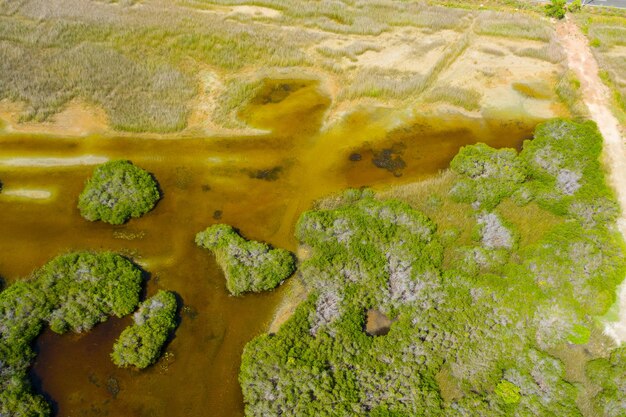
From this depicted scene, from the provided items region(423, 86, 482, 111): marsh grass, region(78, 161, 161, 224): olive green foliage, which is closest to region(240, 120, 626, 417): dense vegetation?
region(423, 86, 482, 111): marsh grass

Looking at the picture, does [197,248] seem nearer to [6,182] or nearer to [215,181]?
[215,181]

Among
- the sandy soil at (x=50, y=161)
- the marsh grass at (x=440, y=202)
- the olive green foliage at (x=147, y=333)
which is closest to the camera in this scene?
the olive green foliage at (x=147, y=333)

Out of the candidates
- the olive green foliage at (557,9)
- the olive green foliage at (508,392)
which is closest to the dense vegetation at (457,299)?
the olive green foliage at (508,392)

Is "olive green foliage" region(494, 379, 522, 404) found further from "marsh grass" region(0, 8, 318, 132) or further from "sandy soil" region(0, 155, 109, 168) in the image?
"sandy soil" region(0, 155, 109, 168)

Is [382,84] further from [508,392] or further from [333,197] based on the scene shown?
[508,392]

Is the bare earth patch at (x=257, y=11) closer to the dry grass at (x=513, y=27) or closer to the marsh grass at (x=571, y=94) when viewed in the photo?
the dry grass at (x=513, y=27)

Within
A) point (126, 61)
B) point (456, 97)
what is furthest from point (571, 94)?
point (126, 61)
